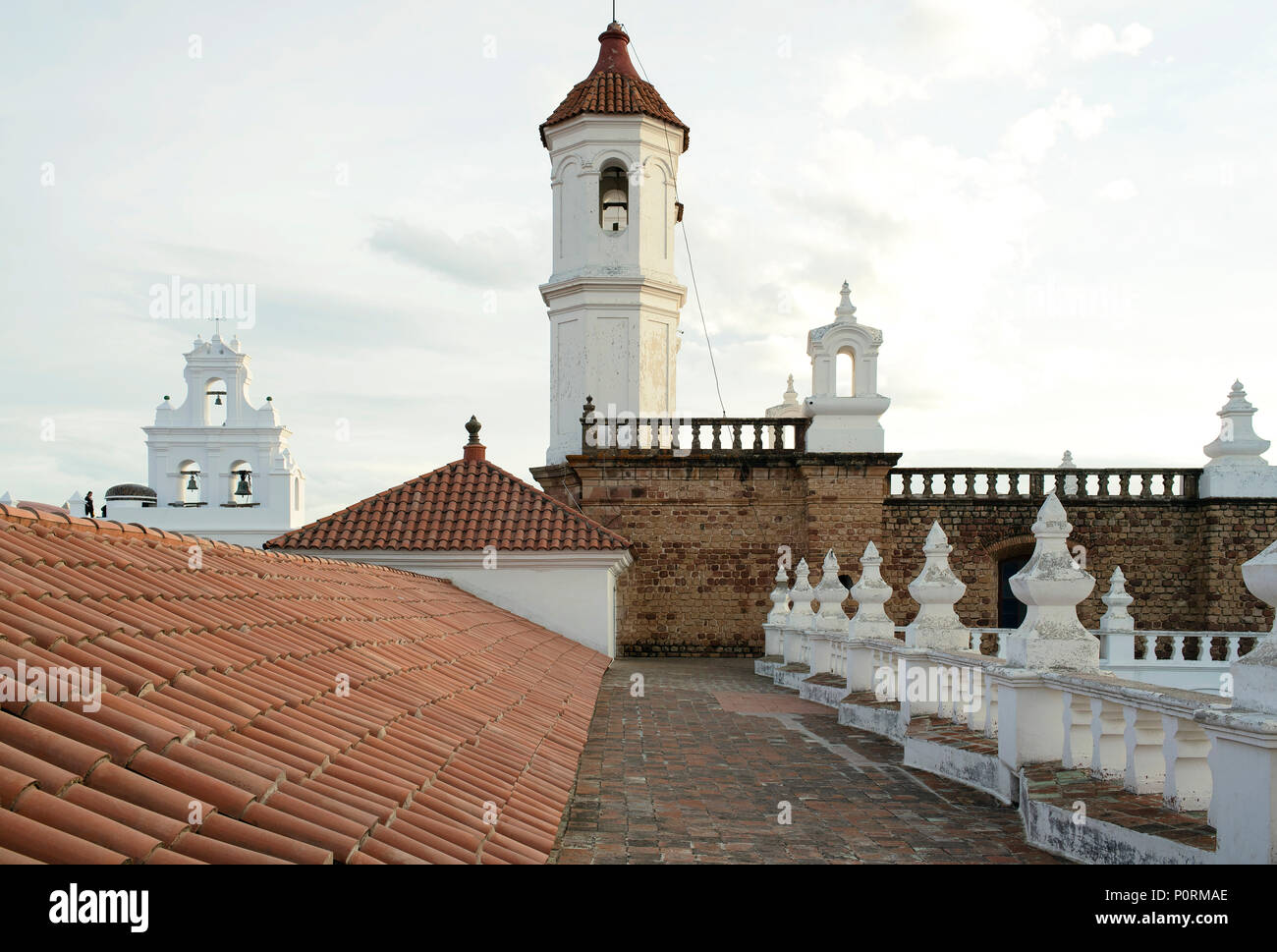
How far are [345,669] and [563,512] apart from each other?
10750mm

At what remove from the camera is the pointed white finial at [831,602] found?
14828mm

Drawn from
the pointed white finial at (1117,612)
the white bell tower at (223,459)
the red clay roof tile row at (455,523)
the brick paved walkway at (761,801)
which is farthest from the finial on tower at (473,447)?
the white bell tower at (223,459)

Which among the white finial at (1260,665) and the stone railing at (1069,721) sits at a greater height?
the white finial at (1260,665)

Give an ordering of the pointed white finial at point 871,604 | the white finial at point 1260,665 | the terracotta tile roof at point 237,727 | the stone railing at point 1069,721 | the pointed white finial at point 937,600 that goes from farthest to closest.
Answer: the pointed white finial at point 871,604 → the pointed white finial at point 937,600 → the stone railing at point 1069,721 → the white finial at point 1260,665 → the terracotta tile roof at point 237,727

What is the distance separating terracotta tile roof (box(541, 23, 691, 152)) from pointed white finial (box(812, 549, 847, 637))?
15.2 meters

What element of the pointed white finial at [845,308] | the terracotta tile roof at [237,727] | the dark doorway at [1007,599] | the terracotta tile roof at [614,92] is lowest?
the dark doorway at [1007,599]

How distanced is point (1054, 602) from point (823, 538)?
17.7m

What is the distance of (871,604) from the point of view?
39.2 ft

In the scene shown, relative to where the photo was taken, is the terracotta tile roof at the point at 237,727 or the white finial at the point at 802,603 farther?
the white finial at the point at 802,603

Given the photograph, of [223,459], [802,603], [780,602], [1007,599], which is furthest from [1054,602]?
[223,459]

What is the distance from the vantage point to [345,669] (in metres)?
6.27

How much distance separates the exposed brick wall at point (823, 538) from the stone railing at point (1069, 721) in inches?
490

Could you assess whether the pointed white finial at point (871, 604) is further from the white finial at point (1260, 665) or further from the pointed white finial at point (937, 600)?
the white finial at point (1260, 665)

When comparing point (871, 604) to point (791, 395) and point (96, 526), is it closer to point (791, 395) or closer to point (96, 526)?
point (96, 526)
